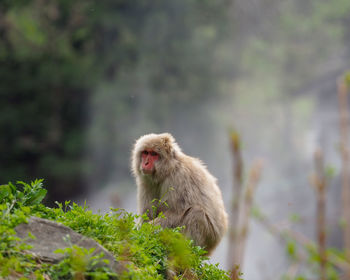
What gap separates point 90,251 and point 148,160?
3.08 metres

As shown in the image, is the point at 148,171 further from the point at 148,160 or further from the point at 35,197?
the point at 35,197

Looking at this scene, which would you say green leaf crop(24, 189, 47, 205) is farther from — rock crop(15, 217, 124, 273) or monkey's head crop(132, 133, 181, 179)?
monkey's head crop(132, 133, 181, 179)

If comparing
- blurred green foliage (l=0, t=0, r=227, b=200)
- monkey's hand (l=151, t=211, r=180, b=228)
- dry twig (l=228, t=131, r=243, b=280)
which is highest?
blurred green foliage (l=0, t=0, r=227, b=200)

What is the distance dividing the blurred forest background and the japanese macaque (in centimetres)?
1496

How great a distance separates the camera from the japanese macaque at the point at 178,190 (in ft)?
20.0

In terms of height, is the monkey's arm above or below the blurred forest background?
below

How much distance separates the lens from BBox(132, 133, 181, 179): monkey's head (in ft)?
21.7

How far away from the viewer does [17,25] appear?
23.7 meters

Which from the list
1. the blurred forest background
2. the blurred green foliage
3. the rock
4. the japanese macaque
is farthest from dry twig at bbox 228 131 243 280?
the blurred green foliage

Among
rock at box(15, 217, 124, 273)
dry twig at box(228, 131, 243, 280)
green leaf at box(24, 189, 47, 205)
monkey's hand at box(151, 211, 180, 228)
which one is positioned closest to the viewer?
dry twig at box(228, 131, 243, 280)

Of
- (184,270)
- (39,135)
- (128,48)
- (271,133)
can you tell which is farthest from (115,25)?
(184,270)

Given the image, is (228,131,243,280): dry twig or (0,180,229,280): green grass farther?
(0,180,229,280): green grass

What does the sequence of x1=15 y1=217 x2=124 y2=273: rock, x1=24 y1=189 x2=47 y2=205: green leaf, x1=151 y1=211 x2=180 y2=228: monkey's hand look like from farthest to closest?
x1=151 y1=211 x2=180 y2=228: monkey's hand < x1=24 y1=189 x2=47 y2=205: green leaf < x1=15 y1=217 x2=124 y2=273: rock

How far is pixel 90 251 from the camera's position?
3.61 metres
